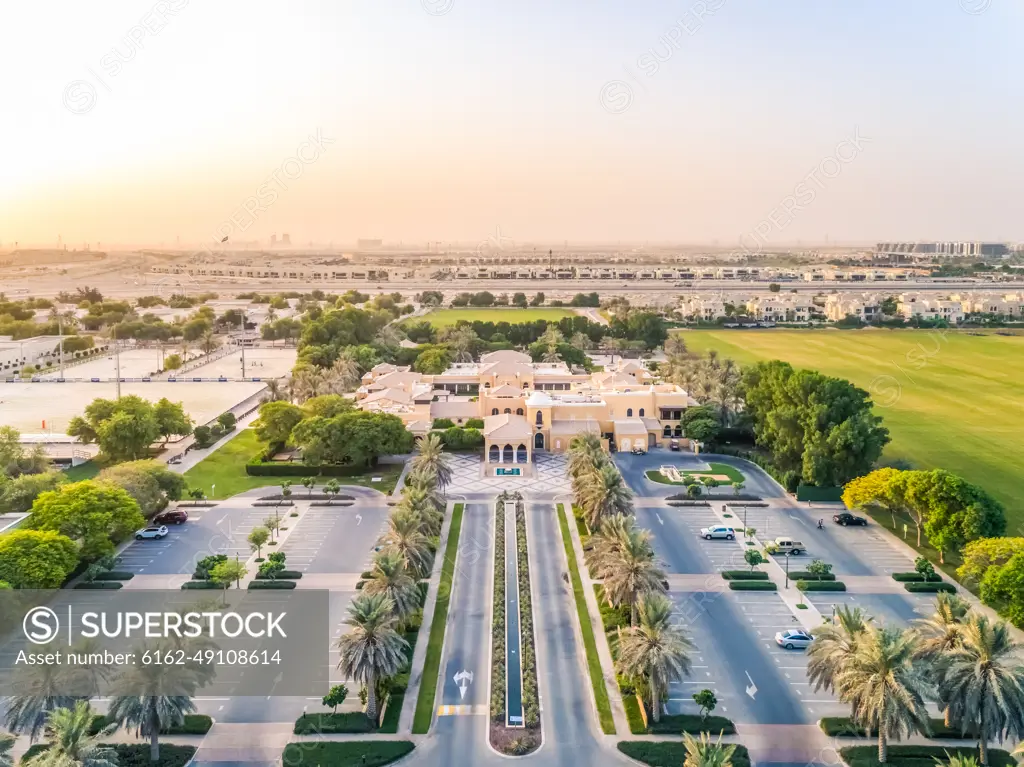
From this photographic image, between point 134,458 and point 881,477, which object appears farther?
point 134,458

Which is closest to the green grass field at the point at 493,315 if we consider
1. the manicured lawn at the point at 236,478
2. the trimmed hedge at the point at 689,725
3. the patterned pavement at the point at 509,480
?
the manicured lawn at the point at 236,478

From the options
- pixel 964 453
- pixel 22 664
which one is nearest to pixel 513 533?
pixel 22 664

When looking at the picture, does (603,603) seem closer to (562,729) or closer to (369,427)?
(562,729)

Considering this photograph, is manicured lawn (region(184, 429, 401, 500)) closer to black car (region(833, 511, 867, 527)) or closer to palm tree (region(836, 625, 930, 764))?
black car (region(833, 511, 867, 527))

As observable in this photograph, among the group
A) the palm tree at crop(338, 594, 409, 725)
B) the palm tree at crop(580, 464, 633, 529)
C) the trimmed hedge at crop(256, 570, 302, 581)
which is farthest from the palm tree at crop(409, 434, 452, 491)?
the palm tree at crop(338, 594, 409, 725)

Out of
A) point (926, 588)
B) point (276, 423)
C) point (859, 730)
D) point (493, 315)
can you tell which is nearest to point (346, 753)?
point (859, 730)

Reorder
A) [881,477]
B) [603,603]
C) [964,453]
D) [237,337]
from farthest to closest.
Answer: [237,337], [964,453], [881,477], [603,603]

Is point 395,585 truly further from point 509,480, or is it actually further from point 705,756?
point 509,480
